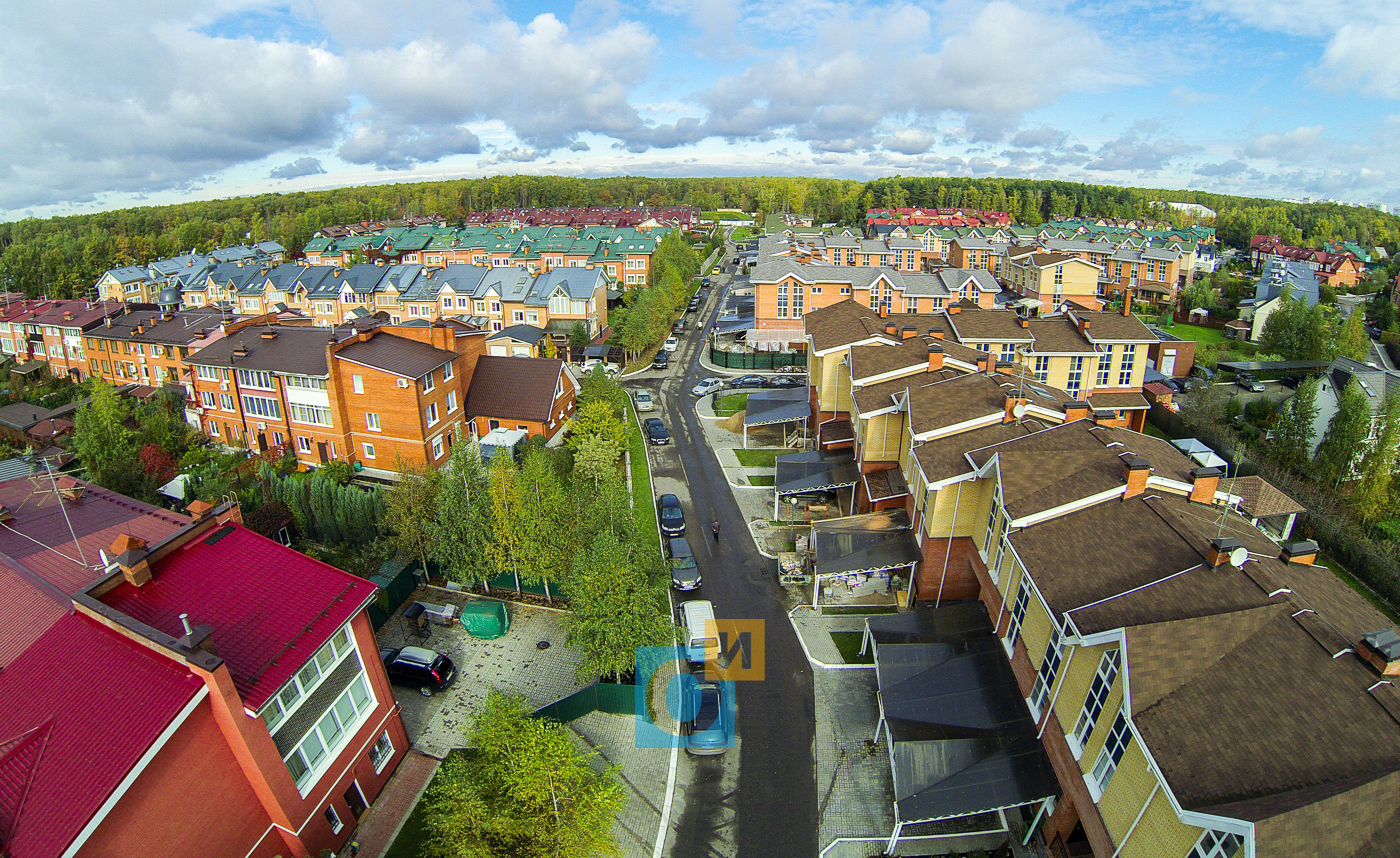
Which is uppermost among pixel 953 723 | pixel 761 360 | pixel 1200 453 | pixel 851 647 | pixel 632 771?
pixel 761 360

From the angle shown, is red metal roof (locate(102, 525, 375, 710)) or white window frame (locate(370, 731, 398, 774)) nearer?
red metal roof (locate(102, 525, 375, 710))

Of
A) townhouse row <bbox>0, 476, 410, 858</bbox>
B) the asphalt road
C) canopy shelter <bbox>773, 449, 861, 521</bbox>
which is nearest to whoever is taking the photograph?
townhouse row <bbox>0, 476, 410, 858</bbox>

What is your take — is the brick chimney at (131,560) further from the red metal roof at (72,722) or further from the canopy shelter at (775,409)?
the canopy shelter at (775,409)

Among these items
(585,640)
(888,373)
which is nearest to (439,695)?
(585,640)

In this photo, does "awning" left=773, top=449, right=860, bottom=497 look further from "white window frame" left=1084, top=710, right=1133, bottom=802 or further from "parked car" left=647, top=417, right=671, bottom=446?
"white window frame" left=1084, top=710, right=1133, bottom=802

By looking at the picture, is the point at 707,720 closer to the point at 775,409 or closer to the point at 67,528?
the point at 67,528

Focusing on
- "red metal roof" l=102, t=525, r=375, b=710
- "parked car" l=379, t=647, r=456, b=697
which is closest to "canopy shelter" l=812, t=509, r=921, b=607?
"parked car" l=379, t=647, r=456, b=697

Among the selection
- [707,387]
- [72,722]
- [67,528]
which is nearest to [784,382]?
[707,387]
